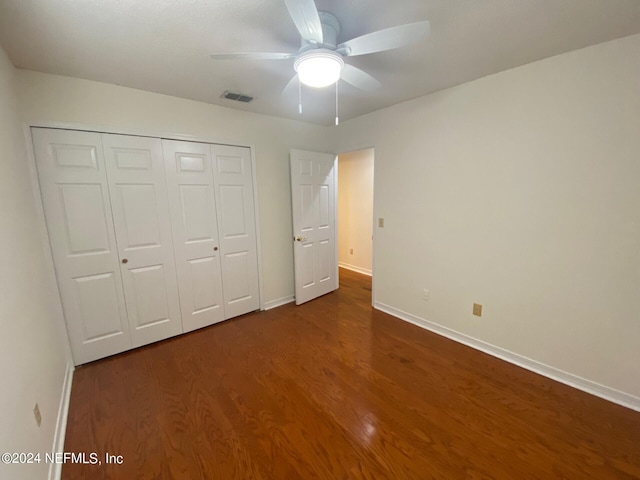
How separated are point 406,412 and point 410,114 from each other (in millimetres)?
2615

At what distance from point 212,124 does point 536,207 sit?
2.99m

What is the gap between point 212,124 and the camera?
2682 millimetres

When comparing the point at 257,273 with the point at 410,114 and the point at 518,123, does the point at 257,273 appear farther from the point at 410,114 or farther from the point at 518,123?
the point at 518,123

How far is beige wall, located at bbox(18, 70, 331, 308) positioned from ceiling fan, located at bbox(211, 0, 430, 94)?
141cm

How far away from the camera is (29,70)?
6.15 feet

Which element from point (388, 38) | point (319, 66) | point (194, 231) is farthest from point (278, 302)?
point (388, 38)

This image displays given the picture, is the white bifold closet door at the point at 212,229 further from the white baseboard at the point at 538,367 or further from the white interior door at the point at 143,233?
the white baseboard at the point at 538,367

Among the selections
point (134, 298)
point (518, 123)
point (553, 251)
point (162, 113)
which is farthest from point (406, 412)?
point (162, 113)

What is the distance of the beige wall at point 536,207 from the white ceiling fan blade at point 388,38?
1.36m

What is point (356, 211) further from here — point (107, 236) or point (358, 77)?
point (107, 236)

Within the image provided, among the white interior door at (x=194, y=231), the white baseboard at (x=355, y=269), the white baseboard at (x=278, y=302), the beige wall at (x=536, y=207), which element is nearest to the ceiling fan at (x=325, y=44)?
the beige wall at (x=536, y=207)

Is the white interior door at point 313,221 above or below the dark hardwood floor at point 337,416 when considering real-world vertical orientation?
above

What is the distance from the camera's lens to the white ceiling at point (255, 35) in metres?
1.32

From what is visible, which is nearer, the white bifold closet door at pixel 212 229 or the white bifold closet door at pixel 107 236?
the white bifold closet door at pixel 107 236
